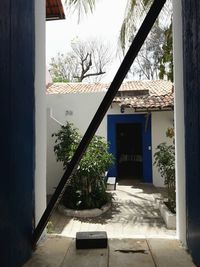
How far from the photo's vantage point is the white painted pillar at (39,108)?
91.8 inches

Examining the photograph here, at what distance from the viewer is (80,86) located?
14039mm

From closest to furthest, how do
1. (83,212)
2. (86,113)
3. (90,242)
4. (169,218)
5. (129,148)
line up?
1. (90,242)
2. (169,218)
3. (83,212)
4. (86,113)
5. (129,148)

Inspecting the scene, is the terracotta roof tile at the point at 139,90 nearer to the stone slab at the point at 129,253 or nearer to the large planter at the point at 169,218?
the large planter at the point at 169,218

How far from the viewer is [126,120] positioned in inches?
451

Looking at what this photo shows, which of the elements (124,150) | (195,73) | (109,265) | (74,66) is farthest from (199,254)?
(74,66)

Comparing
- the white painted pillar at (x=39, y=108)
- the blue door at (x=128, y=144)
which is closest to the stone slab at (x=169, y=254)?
the white painted pillar at (x=39, y=108)

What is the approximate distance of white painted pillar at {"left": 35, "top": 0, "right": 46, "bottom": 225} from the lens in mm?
2332

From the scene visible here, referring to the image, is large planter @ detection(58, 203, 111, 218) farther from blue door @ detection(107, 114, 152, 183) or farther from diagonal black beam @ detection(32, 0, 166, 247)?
diagonal black beam @ detection(32, 0, 166, 247)

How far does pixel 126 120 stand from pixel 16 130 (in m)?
9.78

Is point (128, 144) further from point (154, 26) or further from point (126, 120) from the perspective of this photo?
point (154, 26)

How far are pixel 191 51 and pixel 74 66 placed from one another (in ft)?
64.5

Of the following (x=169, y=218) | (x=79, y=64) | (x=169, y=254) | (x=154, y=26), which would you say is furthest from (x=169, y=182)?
(x=79, y=64)

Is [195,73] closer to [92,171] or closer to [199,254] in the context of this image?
[199,254]

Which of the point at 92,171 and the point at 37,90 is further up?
the point at 37,90
